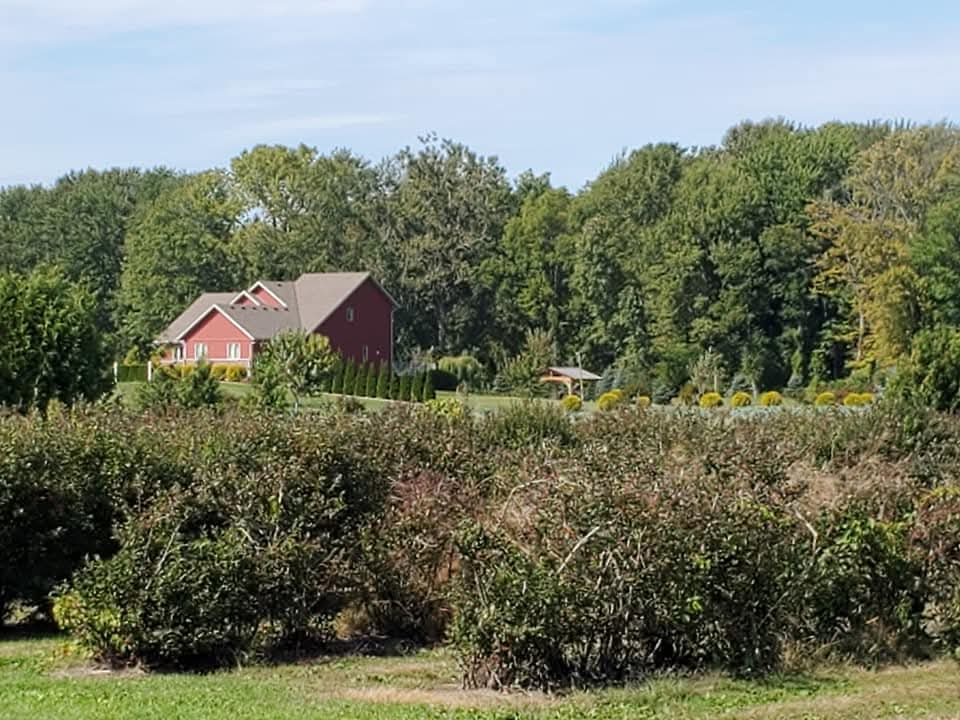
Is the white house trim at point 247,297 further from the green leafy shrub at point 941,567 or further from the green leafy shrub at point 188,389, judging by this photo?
the green leafy shrub at point 941,567

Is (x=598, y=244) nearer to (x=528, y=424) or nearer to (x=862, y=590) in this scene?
(x=528, y=424)

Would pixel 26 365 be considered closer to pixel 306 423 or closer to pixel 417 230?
pixel 306 423

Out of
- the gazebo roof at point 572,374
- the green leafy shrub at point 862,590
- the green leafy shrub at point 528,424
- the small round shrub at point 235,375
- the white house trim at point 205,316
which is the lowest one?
the green leafy shrub at point 862,590

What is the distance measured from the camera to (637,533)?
10203mm

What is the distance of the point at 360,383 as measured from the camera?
187 ft

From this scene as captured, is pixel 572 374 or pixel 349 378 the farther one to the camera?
pixel 572 374

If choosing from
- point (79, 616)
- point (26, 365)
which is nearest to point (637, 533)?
point (79, 616)

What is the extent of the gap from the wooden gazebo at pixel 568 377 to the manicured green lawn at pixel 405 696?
52834mm

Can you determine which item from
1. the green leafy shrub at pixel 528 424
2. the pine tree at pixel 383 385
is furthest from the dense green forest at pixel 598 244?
the green leafy shrub at pixel 528 424

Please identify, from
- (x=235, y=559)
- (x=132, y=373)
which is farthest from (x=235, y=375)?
(x=235, y=559)

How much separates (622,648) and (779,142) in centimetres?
6124

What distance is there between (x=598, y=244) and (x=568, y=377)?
852 centimetres

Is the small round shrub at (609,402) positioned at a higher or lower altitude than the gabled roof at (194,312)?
lower

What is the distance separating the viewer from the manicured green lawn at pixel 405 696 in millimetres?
8867
